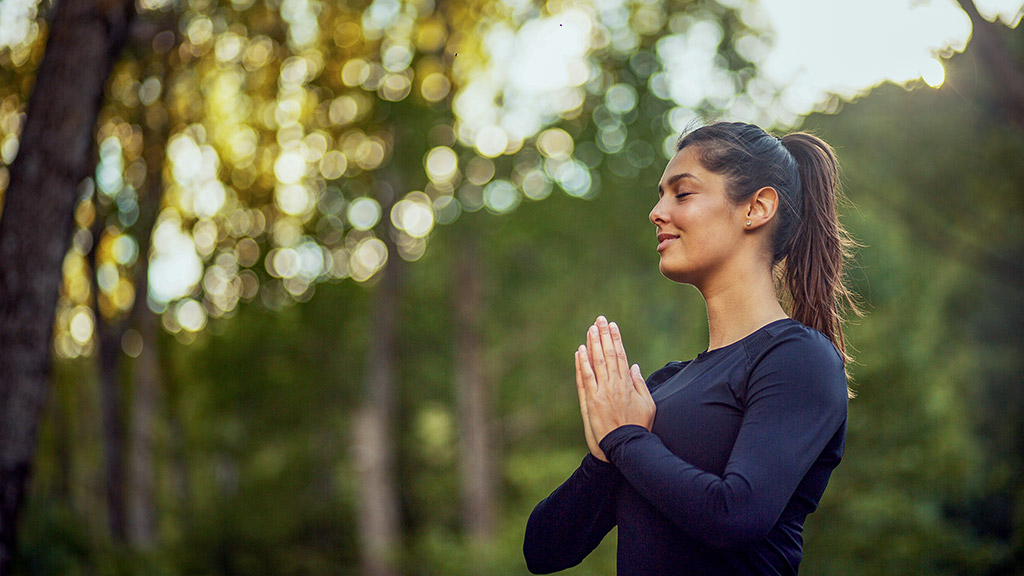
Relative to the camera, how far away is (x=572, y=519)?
6.59 ft

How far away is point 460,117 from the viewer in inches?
652

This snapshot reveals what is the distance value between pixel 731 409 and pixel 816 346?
212mm

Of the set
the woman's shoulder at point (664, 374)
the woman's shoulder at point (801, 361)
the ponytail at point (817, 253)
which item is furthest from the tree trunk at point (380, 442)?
the woman's shoulder at point (801, 361)

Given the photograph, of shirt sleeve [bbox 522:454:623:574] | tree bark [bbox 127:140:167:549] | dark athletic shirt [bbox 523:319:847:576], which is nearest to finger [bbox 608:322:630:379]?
dark athletic shirt [bbox 523:319:847:576]

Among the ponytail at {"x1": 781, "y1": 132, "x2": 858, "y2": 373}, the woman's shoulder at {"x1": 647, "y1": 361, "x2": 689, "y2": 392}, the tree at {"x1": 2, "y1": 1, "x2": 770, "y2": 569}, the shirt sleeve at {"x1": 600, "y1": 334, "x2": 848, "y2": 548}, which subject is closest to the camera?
the shirt sleeve at {"x1": 600, "y1": 334, "x2": 848, "y2": 548}

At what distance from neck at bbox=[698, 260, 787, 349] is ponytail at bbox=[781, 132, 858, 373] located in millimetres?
126

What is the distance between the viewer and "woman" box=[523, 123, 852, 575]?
5.29 feet

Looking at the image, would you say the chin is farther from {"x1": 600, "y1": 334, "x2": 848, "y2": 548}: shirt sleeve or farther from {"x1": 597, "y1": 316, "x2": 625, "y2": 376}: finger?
{"x1": 600, "y1": 334, "x2": 848, "y2": 548}: shirt sleeve

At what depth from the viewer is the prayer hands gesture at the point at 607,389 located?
1.82m

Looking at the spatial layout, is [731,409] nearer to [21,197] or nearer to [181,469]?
[21,197]

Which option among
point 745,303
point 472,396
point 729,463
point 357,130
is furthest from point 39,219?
point 472,396

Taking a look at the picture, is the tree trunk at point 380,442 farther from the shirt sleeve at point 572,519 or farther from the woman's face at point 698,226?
the woman's face at point 698,226

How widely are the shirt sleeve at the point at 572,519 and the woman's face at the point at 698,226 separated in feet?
1.59

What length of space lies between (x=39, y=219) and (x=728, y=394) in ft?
17.8
